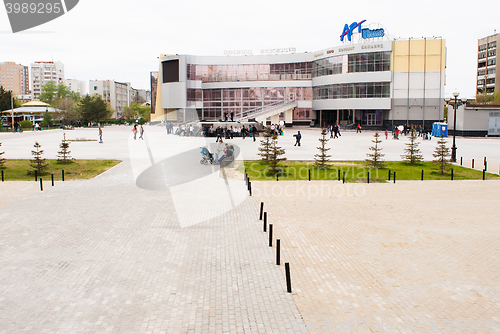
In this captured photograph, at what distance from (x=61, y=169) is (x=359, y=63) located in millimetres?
59262

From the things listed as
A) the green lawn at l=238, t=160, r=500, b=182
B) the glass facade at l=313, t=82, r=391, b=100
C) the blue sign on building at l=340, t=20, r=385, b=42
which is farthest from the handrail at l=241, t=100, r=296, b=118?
the green lawn at l=238, t=160, r=500, b=182

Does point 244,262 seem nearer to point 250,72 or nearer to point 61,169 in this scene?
point 61,169

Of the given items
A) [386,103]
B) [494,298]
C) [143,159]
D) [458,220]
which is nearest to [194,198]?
[458,220]

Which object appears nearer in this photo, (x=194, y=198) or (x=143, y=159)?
(x=194, y=198)

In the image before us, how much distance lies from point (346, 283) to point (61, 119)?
8591cm

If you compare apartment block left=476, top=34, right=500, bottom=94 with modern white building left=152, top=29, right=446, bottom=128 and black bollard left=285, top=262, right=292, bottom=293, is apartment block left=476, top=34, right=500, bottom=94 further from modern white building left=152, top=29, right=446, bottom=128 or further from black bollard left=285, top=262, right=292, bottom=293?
black bollard left=285, top=262, right=292, bottom=293

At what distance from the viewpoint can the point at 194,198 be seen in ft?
53.1

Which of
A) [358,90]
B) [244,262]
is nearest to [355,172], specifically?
[244,262]

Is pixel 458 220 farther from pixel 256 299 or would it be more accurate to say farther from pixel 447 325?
pixel 256 299

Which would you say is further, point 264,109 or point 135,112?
point 135,112

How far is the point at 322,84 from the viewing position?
258 feet

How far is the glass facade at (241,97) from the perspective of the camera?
83750 millimetres

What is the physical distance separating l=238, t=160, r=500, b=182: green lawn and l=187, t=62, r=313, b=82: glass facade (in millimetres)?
60128

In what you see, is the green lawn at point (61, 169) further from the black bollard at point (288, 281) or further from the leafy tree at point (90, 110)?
the leafy tree at point (90, 110)
